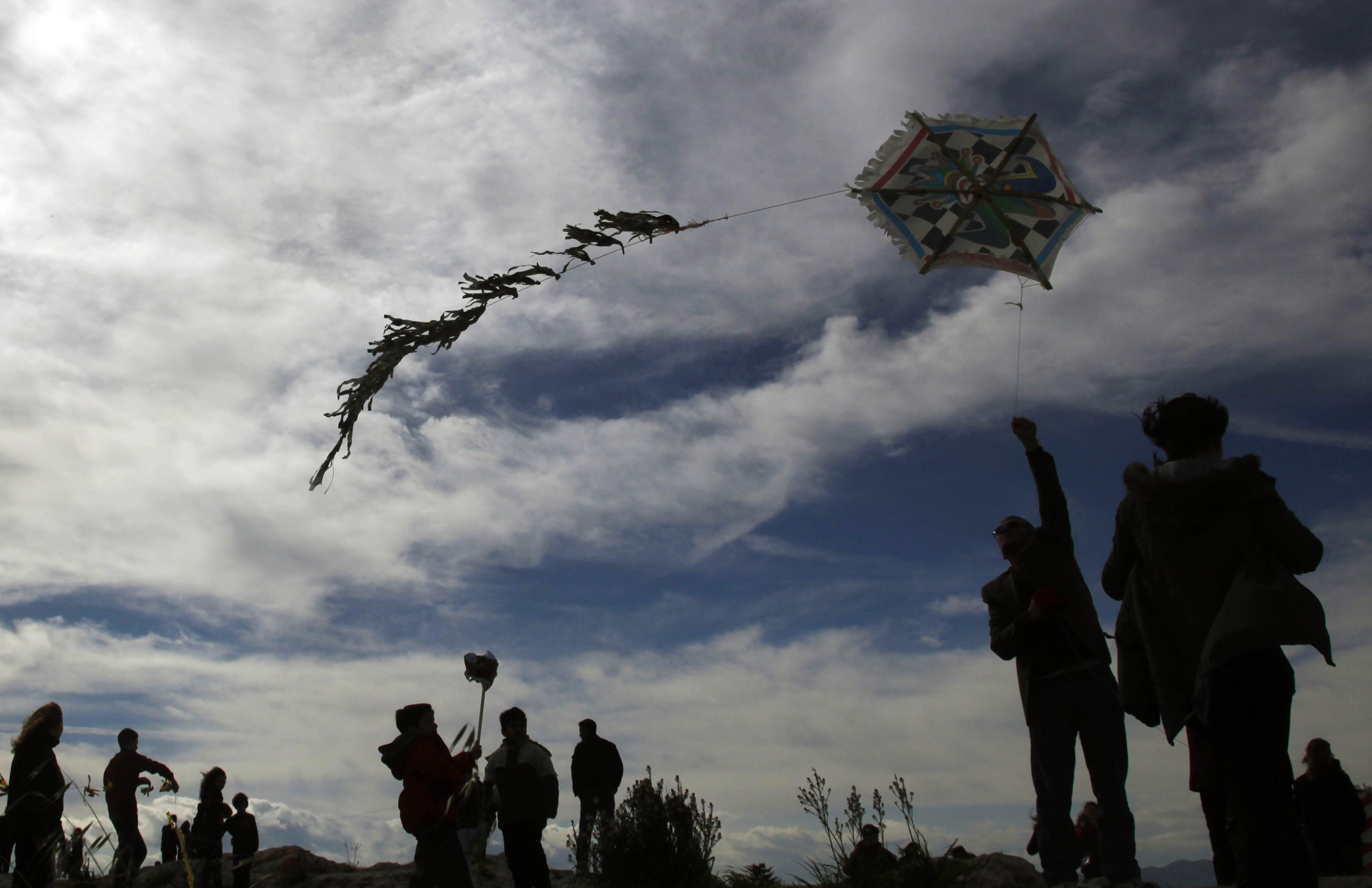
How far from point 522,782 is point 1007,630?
151 inches

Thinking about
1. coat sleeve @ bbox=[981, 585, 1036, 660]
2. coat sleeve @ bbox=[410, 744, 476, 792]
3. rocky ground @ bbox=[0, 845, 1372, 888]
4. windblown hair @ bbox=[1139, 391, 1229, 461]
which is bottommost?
rocky ground @ bbox=[0, 845, 1372, 888]

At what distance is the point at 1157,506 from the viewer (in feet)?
9.30

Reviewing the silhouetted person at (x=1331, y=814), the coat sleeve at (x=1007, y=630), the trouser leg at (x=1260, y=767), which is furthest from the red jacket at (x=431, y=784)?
the silhouetted person at (x=1331, y=814)

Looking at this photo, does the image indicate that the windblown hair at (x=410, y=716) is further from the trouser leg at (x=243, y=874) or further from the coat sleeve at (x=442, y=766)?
the trouser leg at (x=243, y=874)

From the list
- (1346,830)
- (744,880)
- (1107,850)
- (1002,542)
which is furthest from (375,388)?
(1346,830)

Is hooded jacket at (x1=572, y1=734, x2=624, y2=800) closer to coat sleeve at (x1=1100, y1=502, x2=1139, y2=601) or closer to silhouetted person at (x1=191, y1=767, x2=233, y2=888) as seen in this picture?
silhouetted person at (x1=191, y1=767, x2=233, y2=888)

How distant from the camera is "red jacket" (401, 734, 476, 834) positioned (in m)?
5.09

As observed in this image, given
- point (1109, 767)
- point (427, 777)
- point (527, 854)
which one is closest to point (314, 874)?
point (527, 854)

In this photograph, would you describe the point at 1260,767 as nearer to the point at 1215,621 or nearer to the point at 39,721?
the point at 1215,621

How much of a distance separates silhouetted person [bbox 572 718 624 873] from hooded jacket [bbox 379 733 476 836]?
330 cm

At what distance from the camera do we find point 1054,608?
13.0 ft

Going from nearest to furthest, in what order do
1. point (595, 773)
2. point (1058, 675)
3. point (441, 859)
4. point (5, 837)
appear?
point (1058, 675)
point (441, 859)
point (5, 837)
point (595, 773)

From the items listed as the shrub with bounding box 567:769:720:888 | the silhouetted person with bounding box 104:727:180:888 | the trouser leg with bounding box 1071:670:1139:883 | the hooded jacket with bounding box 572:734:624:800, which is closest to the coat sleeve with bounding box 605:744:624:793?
A: the hooded jacket with bounding box 572:734:624:800

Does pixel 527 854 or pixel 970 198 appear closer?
pixel 970 198
